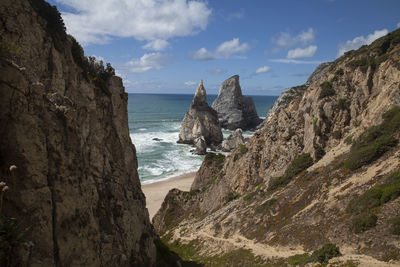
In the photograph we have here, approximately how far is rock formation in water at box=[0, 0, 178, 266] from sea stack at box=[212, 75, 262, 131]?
8955 centimetres

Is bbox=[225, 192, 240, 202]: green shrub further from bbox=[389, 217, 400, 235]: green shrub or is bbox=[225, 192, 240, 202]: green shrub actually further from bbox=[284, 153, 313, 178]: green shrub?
bbox=[389, 217, 400, 235]: green shrub

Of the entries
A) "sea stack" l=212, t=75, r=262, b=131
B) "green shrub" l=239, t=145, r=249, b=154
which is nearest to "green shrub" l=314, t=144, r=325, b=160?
"green shrub" l=239, t=145, r=249, b=154

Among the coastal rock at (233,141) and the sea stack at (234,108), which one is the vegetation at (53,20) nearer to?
the coastal rock at (233,141)

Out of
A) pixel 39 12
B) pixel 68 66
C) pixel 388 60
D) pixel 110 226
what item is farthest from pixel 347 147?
pixel 39 12

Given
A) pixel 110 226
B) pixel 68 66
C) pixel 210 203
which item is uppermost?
pixel 68 66

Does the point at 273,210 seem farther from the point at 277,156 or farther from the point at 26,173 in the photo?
the point at 26,173

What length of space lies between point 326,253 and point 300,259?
1.45 metres

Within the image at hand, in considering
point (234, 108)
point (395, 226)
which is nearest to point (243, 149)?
point (395, 226)

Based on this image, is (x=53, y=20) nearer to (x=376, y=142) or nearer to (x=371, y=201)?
(x=371, y=201)

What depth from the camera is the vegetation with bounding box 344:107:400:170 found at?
54.9 feet

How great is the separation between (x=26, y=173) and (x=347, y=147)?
20.5 metres

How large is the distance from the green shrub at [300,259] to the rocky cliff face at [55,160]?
7.51 m

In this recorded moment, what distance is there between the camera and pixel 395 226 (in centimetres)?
1144

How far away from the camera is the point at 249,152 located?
29672 millimetres
